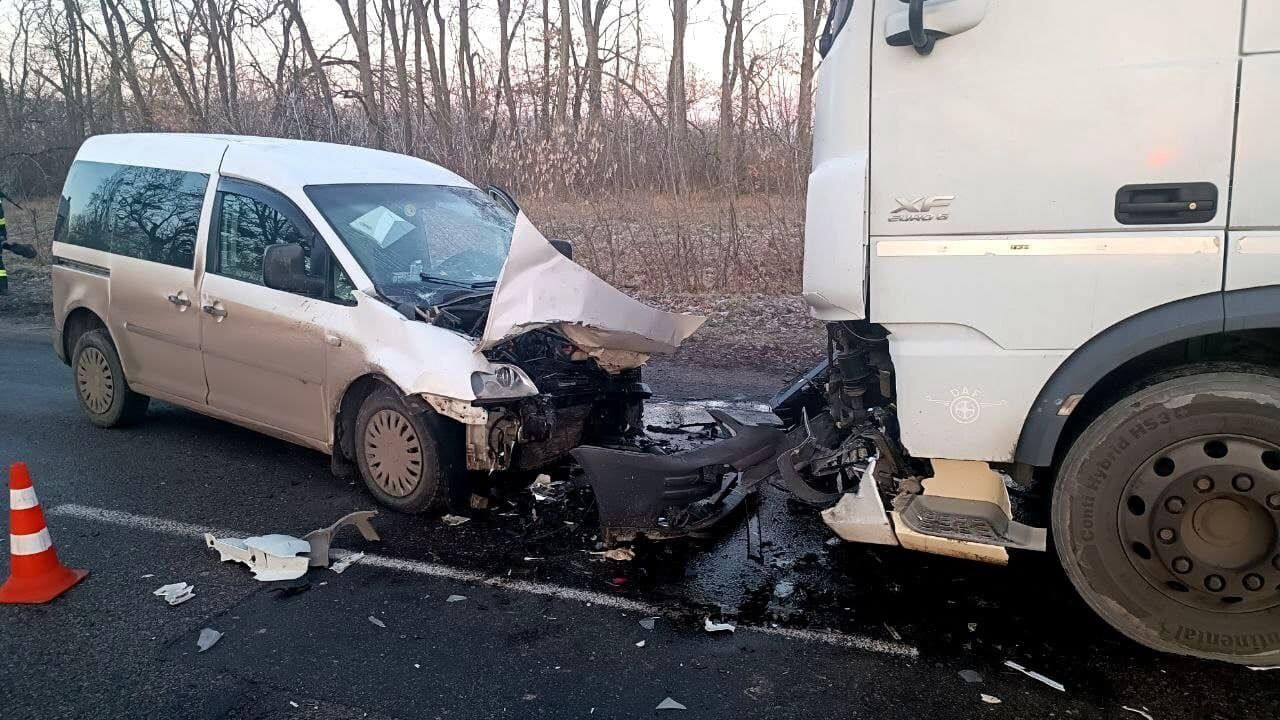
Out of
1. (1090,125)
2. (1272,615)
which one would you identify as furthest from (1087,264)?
(1272,615)

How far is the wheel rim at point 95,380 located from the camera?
645 centimetres

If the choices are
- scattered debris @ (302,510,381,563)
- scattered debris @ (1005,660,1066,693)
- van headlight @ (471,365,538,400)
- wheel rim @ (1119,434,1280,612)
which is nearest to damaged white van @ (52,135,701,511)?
van headlight @ (471,365,538,400)

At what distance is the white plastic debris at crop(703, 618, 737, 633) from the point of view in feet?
11.8

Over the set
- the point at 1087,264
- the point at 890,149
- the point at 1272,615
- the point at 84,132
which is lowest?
the point at 1272,615

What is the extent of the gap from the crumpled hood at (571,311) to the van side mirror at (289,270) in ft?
3.83

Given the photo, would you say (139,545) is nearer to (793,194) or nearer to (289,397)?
(289,397)

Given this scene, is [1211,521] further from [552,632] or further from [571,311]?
[571,311]

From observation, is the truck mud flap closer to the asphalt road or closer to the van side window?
the asphalt road

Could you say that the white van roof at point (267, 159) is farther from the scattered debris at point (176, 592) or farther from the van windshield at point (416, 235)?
the scattered debris at point (176, 592)

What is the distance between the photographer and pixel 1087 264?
307 cm

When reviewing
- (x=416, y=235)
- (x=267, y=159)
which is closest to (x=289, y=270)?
(x=416, y=235)

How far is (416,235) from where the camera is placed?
549 cm

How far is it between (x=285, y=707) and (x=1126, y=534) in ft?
10.0

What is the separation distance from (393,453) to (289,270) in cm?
121
